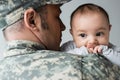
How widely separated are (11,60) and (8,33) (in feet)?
0.35

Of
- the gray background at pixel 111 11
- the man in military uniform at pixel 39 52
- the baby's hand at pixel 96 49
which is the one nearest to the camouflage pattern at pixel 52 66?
the man in military uniform at pixel 39 52

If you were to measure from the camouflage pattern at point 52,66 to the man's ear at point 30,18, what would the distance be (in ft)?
0.21

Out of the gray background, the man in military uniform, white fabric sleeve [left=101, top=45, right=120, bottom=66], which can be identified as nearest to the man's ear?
the man in military uniform

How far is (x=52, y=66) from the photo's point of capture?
0.95m

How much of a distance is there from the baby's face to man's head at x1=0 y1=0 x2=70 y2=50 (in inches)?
12.2

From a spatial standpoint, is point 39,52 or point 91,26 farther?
point 91,26

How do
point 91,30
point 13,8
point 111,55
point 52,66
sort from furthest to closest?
point 91,30 → point 111,55 → point 13,8 → point 52,66

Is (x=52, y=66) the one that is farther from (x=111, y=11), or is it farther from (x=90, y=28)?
(x=111, y=11)

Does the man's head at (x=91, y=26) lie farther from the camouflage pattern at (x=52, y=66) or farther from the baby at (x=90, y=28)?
the camouflage pattern at (x=52, y=66)

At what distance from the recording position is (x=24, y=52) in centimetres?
101

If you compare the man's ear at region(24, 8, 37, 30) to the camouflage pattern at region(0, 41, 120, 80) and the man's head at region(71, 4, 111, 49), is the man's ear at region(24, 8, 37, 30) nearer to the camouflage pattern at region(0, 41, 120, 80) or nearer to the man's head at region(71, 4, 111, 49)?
the camouflage pattern at region(0, 41, 120, 80)

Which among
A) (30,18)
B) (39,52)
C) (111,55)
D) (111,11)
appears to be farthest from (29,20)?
(111,11)

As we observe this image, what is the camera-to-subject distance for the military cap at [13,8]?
1.04 metres

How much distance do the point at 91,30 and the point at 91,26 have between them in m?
0.02
